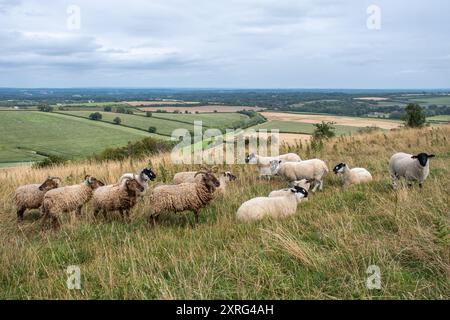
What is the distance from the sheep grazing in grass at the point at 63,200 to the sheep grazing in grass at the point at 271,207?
3788mm

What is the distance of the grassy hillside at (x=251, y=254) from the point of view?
14.2 feet

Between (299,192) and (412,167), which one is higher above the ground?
(412,167)

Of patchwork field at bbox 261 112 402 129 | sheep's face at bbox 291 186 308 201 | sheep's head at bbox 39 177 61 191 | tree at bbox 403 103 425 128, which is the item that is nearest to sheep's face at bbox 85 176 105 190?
sheep's head at bbox 39 177 61 191

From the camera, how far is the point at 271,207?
25.9ft

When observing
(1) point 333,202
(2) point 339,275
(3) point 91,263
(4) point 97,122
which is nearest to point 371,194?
(1) point 333,202

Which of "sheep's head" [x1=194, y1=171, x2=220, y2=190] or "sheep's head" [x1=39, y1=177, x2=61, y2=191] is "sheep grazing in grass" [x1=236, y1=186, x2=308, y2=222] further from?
"sheep's head" [x1=39, y1=177, x2=61, y2=191]

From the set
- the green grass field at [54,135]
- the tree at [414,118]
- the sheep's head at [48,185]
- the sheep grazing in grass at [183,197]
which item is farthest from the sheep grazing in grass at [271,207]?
the green grass field at [54,135]

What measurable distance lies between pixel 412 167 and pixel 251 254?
6.20 meters

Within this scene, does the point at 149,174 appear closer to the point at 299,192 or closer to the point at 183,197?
the point at 183,197

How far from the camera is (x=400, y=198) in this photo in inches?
286

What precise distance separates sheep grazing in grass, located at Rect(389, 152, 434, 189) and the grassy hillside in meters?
0.66

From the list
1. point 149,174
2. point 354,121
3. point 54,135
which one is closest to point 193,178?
point 149,174
